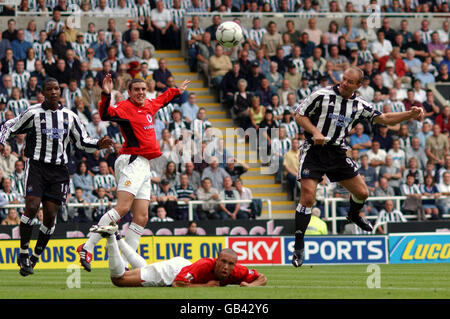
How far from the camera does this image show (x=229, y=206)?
21.6 meters

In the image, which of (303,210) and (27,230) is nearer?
(303,210)

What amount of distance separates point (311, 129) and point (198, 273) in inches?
101

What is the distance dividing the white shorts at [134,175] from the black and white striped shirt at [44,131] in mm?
898

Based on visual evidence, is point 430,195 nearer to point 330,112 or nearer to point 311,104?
point 330,112

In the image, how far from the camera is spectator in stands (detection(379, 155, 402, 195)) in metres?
23.0

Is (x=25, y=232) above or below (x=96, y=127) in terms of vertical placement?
above

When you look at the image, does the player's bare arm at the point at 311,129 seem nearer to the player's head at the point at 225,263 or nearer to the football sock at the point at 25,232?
the player's head at the point at 225,263

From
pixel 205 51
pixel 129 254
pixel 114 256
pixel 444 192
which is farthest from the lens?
pixel 205 51

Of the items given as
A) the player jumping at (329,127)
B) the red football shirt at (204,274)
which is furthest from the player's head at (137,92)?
the red football shirt at (204,274)

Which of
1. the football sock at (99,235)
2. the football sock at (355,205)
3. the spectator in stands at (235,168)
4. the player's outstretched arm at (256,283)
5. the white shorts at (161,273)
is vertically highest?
the football sock at (99,235)

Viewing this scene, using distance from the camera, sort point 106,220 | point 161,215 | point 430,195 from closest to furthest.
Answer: point 106,220
point 161,215
point 430,195

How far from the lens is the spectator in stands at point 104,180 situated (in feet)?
69.6

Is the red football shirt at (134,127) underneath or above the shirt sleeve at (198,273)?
above

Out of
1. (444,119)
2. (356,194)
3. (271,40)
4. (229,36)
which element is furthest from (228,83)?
(356,194)
